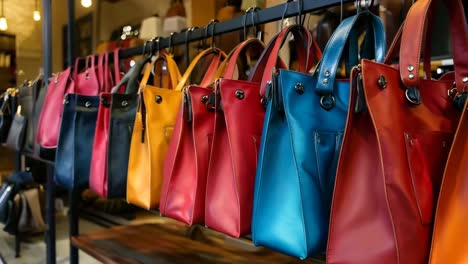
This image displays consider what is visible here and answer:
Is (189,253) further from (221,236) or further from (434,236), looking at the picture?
(434,236)

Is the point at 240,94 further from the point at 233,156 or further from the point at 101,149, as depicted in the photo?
the point at 101,149

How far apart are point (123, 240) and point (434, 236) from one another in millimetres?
1236

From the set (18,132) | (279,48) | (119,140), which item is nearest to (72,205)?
(18,132)

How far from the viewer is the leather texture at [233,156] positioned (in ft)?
2.47

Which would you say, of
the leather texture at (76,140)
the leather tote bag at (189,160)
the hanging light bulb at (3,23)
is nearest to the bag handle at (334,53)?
the leather tote bag at (189,160)

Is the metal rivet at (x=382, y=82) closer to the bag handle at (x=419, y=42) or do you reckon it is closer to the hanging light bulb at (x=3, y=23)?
the bag handle at (x=419, y=42)

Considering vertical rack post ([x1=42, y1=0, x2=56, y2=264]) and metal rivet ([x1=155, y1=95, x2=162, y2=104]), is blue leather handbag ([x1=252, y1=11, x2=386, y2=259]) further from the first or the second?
vertical rack post ([x1=42, y1=0, x2=56, y2=264])

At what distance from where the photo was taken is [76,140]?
1219mm

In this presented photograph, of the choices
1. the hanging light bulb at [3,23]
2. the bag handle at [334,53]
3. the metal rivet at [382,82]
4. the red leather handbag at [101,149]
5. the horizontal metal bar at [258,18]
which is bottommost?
the red leather handbag at [101,149]

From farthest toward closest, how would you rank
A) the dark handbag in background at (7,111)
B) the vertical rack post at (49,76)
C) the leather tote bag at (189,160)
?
the dark handbag in background at (7,111)
the vertical rack post at (49,76)
the leather tote bag at (189,160)

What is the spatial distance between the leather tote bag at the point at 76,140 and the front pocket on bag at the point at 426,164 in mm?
988

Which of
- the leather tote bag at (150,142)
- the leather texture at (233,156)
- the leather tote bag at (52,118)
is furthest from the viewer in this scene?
the leather tote bag at (52,118)

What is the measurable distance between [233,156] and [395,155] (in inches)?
12.2

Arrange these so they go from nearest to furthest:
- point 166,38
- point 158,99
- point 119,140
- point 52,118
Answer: point 158,99 → point 119,140 → point 166,38 → point 52,118
